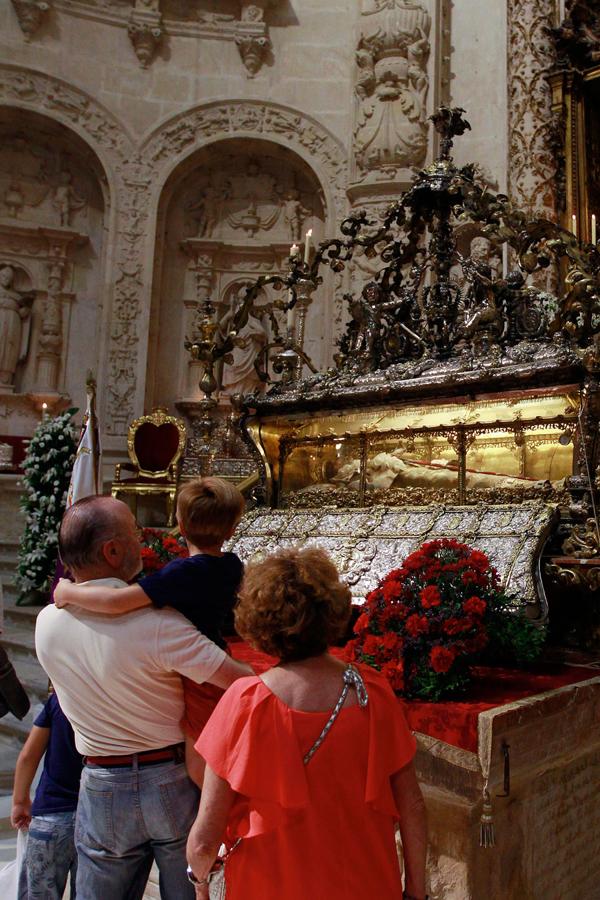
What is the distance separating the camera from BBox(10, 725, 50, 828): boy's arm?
2043 mm

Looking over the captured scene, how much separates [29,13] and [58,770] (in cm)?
1075

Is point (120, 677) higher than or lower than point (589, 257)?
lower

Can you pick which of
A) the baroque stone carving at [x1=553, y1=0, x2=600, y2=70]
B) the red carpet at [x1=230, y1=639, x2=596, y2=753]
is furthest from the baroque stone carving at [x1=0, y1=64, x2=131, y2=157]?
the red carpet at [x1=230, y1=639, x2=596, y2=753]

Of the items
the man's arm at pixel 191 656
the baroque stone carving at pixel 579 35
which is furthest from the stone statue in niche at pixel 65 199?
the man's arm at pixel 191 656

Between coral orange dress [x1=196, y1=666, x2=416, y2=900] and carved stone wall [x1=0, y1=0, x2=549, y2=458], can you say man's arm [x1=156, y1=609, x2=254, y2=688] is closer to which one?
coral orange dress [x1=196, y1=666, x2=416, y2=900]

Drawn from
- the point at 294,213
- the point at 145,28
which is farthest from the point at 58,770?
the point at 145,28

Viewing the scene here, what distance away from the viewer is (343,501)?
550cm

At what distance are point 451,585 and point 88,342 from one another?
29.0ft

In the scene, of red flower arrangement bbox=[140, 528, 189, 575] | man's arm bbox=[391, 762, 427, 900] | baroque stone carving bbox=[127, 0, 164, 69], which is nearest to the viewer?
man's arm bbox=[391, 762, 427, 900]

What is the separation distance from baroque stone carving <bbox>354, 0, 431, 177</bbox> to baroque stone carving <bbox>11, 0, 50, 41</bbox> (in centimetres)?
427

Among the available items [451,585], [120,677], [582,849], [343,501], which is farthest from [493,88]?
[120,677]

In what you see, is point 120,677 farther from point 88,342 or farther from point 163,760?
point 88,342

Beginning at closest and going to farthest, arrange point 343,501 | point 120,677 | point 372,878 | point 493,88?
1. point 372,878
2. point 120,677
3. point 343,501
4. point 493,88

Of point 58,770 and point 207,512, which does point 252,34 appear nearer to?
point 207,512
